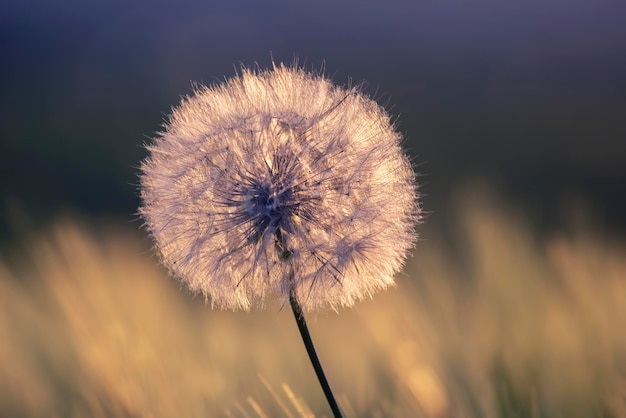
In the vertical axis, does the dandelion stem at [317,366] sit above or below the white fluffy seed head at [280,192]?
below

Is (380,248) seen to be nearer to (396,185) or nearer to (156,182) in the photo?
(396,185)

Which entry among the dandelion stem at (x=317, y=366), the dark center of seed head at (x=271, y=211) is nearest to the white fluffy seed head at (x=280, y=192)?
the dark center of seed head at (x=271, y=211)

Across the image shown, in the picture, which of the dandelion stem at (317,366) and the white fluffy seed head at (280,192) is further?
the white fluffy seed head at (280,192)

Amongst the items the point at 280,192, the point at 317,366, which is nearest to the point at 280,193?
the point at 280,192

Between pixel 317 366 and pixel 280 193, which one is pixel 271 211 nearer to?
pixel 280 193

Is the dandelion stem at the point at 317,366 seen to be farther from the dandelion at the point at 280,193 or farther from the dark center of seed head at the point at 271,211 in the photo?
the dark center of seed head at the point at 271,211

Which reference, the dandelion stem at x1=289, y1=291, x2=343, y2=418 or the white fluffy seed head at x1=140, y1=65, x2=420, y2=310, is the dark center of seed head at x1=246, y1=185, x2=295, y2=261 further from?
the dandelion stem at x1=289, y1=291, x2=343, y2=418

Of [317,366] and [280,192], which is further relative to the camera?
[280,192]

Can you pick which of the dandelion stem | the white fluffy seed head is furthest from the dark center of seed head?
the dandelion stem

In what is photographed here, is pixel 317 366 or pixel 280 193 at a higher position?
pixel 280 193
